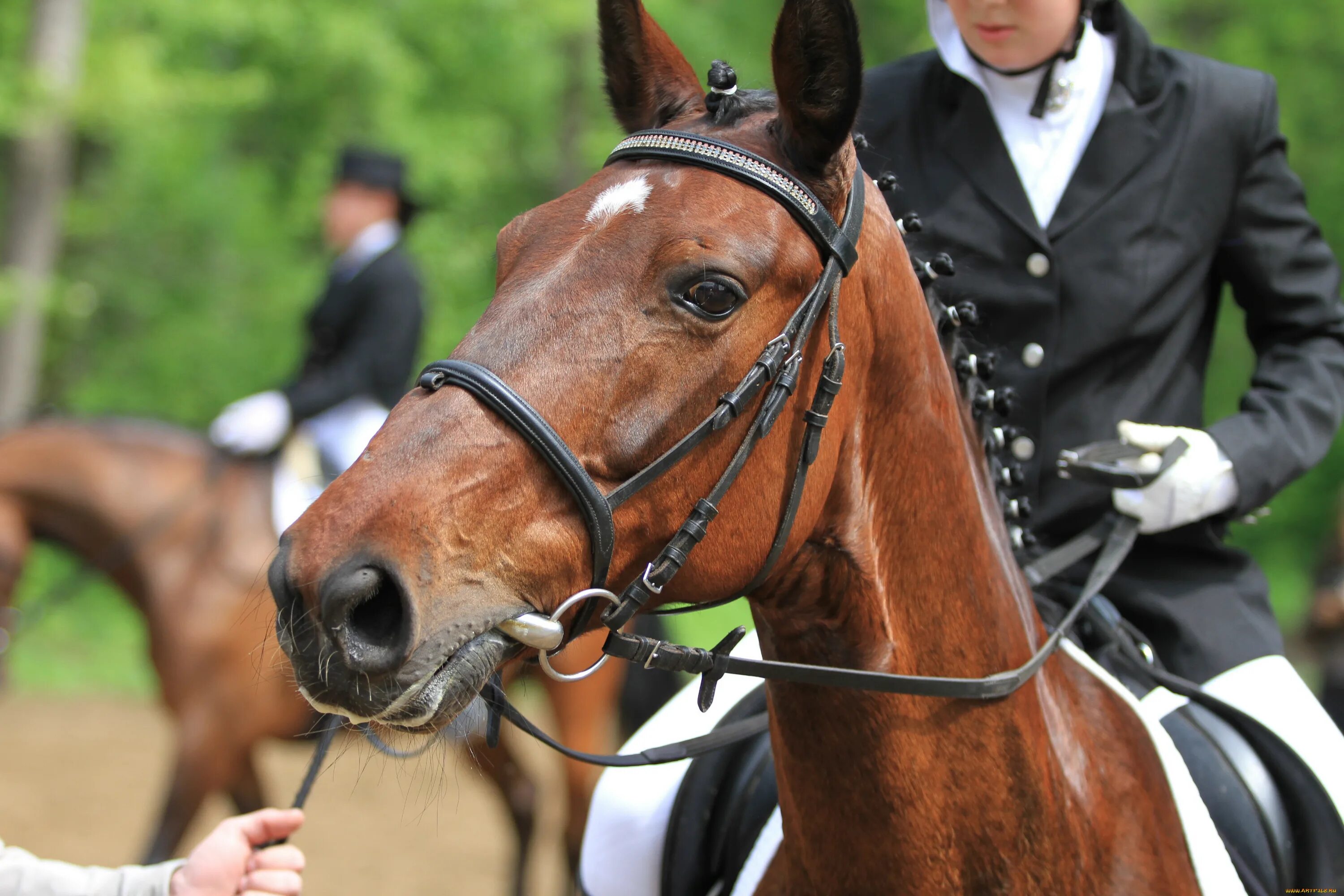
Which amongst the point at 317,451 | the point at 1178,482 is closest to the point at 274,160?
the point at 317,451

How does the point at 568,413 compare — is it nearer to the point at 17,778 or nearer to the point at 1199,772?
the point at 1199,772

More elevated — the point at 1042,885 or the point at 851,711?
the point at 851,711

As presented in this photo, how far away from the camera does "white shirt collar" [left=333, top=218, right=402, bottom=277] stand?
7.09m

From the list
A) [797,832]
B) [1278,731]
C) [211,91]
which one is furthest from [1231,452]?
[211,91]

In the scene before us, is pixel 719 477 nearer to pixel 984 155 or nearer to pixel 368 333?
pixel 984 155

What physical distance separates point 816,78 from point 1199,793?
1.53m

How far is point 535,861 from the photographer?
757 centimetres

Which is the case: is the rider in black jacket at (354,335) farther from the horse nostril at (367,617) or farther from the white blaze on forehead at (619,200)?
the horse nostril at (367,617)

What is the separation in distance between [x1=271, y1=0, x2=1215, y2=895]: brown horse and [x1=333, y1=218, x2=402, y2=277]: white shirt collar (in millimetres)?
5028

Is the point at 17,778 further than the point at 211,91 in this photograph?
No

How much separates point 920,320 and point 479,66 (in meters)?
16.0

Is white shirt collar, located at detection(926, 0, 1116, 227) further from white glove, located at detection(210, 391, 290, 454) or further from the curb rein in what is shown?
white glove, located at detection(210, 391, 290, 454)

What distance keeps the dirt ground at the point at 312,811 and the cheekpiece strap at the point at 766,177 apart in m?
4.81

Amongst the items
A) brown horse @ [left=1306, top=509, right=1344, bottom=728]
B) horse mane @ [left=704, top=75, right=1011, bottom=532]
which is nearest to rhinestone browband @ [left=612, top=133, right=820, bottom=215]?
horse mane @ [left=704, top=75, right=1011, bottom=532]
